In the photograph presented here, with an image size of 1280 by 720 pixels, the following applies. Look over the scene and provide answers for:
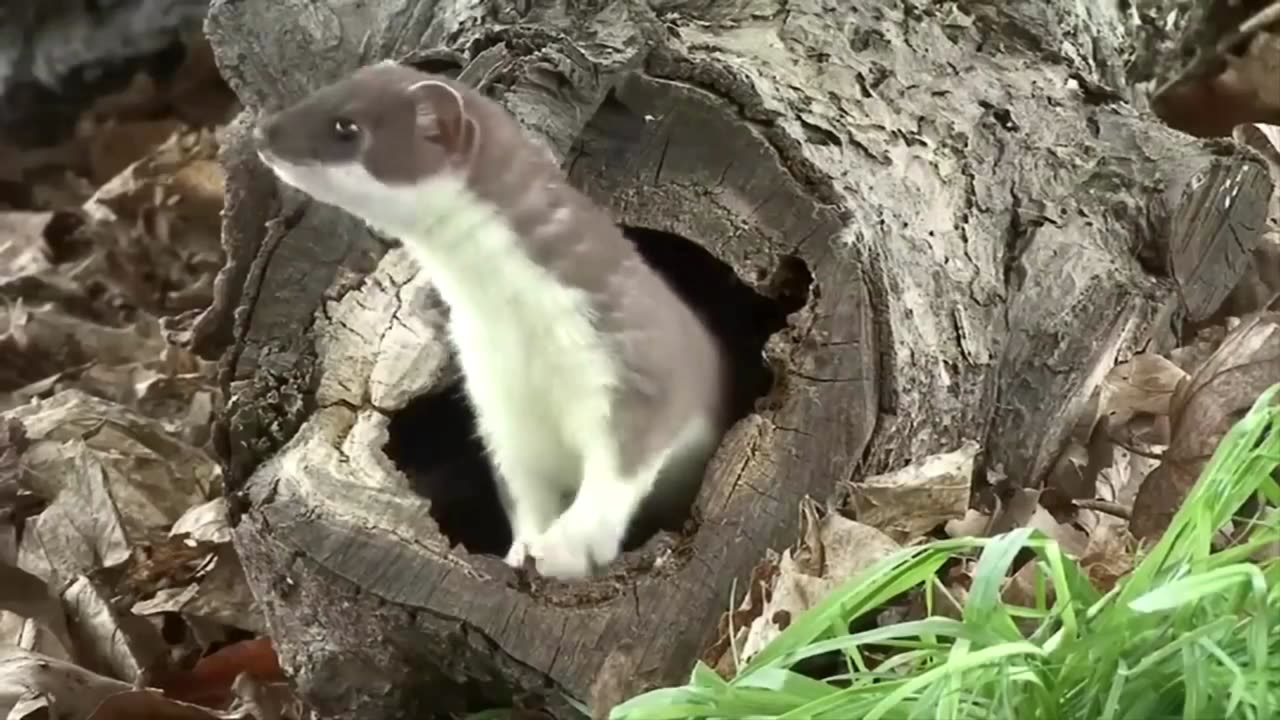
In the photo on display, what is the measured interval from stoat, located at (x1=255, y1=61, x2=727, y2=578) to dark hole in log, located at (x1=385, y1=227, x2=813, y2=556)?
112 millimetres

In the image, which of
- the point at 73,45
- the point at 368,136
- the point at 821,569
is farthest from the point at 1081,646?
the point at 73,45

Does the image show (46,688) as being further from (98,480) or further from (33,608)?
(98,480)

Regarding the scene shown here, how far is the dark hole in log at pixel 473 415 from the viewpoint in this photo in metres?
1.92

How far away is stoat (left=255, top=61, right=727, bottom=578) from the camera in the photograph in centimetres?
160

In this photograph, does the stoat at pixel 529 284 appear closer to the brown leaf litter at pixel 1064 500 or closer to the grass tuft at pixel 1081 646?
the brown leaf litter at pixel 1064 500

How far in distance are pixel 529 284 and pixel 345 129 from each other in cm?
28

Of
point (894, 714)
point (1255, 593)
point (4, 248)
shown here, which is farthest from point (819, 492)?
point (4, 248)

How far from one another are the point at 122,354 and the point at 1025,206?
2.03 m

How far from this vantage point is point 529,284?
1.72 metres

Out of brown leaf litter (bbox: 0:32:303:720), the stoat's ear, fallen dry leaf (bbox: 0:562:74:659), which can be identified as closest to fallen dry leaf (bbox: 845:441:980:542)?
the stoat's ear

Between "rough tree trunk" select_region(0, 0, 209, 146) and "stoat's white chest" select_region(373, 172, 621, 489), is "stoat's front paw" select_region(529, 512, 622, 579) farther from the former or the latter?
"rough tree trunk" select_region(0, 0, 209, 146)

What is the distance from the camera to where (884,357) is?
1.61m

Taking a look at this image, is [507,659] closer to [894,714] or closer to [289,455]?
[289,455]

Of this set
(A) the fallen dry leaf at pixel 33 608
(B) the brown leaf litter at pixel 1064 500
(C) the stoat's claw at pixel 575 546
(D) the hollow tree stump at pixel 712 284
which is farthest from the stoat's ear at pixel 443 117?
(A) the fallen dry leaf at pixel 33 608
